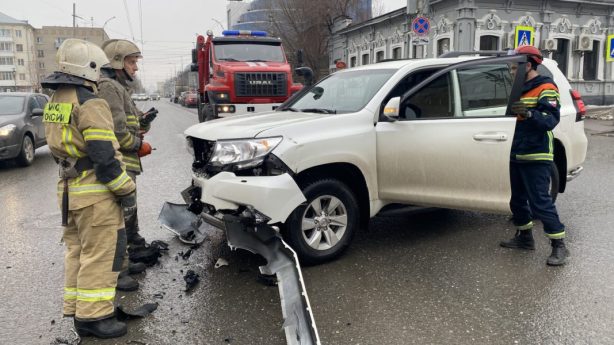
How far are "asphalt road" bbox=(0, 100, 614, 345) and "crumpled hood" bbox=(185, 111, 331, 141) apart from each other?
3.82 feet

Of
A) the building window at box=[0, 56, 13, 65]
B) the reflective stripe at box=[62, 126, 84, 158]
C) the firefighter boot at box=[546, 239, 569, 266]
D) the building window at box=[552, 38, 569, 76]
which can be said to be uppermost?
the building window at box=[0, 56, 13, 65]

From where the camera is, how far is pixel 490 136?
435 centimetres

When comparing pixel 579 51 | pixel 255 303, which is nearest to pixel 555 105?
pixel 255 303

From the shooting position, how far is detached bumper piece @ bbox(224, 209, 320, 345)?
288 cm

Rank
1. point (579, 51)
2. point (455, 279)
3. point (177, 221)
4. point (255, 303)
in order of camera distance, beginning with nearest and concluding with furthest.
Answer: point (255, 303) < point (455, 279) < point (177, 221) < point (579, 51)

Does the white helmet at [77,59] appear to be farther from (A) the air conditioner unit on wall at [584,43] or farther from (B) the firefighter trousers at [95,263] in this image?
(A) the air conditioner unit on wall at [584,43]

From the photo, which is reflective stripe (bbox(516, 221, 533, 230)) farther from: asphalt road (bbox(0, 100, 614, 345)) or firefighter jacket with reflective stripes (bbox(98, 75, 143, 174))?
firefighter jacket with reflective stripes (bbox(98, 75, 143, 174))

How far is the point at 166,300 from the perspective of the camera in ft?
12.3

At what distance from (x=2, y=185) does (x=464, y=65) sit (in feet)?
24.9

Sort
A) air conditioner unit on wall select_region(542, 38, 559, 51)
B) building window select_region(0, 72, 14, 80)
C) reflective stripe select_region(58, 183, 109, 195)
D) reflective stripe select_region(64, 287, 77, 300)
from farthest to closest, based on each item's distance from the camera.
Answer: building window select_region(0, 72, 14, 80), air conditioner unit on wall select_region(542, 38, 559, 51), reflective stripe select_region(64, 287, 77, 300), reflective stripe select_region(58, 183, 109, 195)

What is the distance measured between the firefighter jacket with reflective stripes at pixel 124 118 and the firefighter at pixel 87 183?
80 cm

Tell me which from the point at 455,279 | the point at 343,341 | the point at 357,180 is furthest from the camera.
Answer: the point at 357,180

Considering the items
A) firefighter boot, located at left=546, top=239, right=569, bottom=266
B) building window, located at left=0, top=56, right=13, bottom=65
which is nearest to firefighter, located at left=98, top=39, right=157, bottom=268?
firefighter boot, located at left=546, top=239, right=569, bottom=266

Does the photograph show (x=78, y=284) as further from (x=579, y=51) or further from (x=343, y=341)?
(x=579, y=51)
